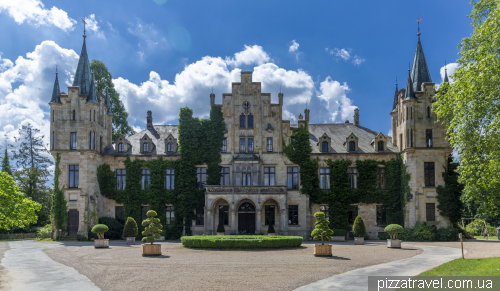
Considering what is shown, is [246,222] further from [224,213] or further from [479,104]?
[479,104]

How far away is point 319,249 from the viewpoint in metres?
25.6

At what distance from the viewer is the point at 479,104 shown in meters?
22.7

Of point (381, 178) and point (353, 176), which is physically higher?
point (353, 176)

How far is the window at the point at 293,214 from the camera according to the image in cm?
4388

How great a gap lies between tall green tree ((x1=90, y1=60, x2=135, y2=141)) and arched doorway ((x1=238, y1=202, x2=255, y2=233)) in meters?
25.6

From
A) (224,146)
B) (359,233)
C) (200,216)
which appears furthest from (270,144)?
(359,233)

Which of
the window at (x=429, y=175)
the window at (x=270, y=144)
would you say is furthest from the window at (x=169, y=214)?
the window at (x=429, y=175)

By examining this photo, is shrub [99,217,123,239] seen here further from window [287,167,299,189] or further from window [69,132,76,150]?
window [287,167,299,189]

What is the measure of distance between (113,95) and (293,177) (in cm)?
3096

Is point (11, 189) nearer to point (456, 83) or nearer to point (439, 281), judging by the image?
point (439, 281)

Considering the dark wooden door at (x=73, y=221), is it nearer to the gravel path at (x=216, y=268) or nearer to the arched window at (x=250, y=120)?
the gravel path at (x=216, y=268)

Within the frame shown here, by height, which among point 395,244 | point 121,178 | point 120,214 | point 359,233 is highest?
point 121,178

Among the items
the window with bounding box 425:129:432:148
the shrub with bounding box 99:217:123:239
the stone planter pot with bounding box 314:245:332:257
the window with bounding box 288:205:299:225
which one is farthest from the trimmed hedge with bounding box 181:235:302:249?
the window with bounding box 425:129:432:148

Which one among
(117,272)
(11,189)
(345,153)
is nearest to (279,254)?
(117,272)
